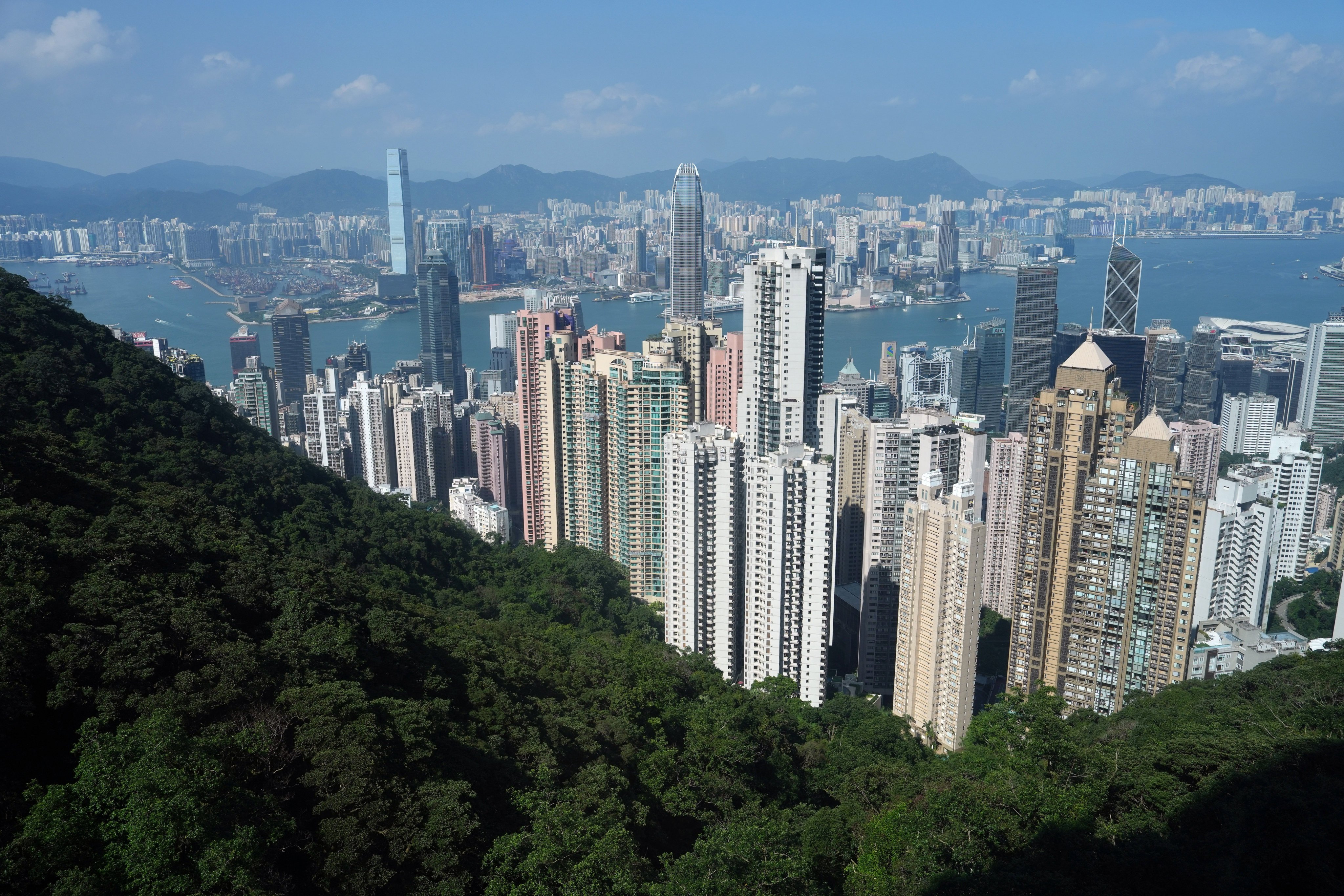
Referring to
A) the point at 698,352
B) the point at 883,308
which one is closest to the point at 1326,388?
the point at 698,352

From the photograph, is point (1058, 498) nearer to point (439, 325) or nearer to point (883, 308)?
point (439, 325)

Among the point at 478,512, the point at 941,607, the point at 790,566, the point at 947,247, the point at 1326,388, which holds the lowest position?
the point at 478,512

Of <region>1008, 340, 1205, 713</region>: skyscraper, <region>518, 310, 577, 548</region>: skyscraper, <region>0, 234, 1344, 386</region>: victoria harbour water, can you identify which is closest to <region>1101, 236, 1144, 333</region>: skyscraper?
<region>0, 234, 1344, 386</region>: victoria harbour water

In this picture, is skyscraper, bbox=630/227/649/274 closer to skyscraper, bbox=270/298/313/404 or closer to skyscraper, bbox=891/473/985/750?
skyscraper, bbox=270/298/313/404

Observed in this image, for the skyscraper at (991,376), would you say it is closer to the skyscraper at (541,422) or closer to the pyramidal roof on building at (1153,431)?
the skyscraper at (541,422)

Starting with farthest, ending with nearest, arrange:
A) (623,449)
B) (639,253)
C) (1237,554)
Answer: (639,253), (623,449), (1237,554)

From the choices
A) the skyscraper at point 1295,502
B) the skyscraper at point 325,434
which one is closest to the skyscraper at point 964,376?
the skyscraper at point 1295,502

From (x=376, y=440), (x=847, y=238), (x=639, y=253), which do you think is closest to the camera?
(x=376, y=440)
